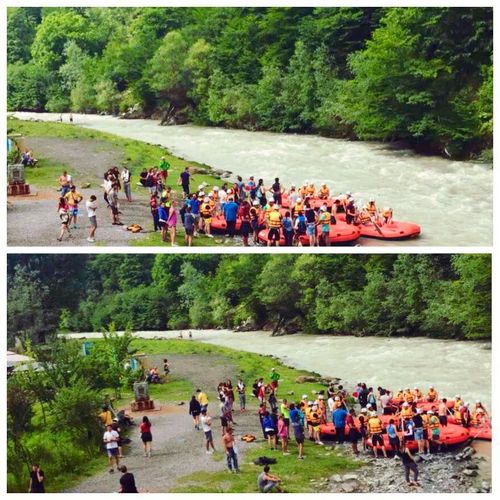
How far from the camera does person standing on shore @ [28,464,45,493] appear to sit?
13836mm

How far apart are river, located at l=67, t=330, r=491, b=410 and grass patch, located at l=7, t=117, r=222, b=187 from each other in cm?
309

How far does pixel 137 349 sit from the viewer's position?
17578mm

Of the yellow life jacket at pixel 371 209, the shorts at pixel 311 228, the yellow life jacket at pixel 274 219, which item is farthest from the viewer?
the yellow life jacket at pixel 371 209

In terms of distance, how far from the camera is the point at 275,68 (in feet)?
74.5

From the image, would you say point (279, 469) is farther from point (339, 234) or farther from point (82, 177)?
point (82, 177)

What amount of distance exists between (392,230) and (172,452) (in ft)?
19.0

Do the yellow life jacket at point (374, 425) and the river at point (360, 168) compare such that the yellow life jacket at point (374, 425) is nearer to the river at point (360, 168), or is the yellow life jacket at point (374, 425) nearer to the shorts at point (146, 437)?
the shorts at point (146, 437)

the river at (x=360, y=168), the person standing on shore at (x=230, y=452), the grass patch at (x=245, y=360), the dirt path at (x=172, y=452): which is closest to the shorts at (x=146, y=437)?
the dirt path at (x=172, y=452)

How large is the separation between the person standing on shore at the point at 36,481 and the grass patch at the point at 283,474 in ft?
6.02

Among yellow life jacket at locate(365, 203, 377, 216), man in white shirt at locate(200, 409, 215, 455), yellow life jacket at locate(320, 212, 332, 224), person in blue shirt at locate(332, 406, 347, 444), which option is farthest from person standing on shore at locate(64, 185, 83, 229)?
person in blue shirt at locate(332, 406, 347, 444)

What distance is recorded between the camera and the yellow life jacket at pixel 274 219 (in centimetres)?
1636

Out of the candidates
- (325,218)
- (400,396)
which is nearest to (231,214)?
(325,218)

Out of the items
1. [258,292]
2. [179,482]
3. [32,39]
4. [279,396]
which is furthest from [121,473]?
[32,39]

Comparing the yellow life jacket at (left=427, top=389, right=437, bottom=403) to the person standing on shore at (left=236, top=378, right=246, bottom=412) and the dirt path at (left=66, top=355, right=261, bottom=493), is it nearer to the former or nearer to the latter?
the dirt path at (left=66, top=355, right=261, bottom=493)
